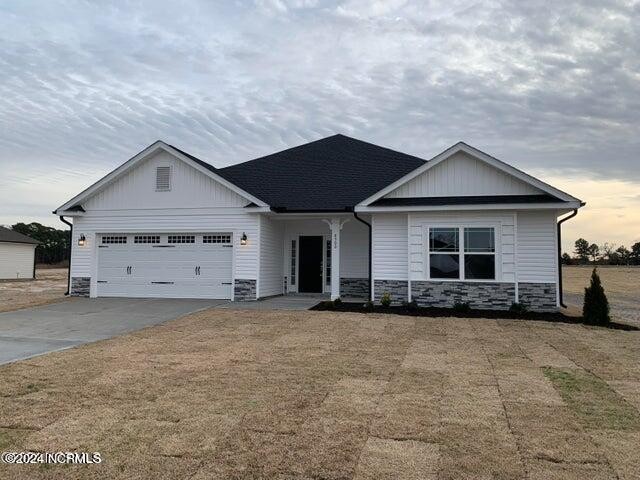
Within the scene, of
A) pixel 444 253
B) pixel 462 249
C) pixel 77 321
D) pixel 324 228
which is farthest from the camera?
pixel 324 228

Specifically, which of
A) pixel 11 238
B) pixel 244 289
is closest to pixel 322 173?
pixel 244 289

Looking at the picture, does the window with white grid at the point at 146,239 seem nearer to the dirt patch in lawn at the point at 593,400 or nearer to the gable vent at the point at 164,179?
the gable vent at the point at 164,179

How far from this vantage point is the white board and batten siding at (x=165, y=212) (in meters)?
15.4

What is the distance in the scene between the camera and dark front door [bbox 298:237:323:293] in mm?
17375

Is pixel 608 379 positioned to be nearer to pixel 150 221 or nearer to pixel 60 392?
pixel 60 392

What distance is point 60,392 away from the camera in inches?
210

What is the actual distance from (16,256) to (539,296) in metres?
32.6

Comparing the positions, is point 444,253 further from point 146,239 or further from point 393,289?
point 146,239

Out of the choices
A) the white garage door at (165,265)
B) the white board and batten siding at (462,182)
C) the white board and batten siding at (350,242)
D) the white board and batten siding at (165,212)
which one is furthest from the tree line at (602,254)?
the white garage door at (165,265)

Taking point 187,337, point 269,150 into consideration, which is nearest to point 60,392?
point 187,337

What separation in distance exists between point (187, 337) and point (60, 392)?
3822 mm

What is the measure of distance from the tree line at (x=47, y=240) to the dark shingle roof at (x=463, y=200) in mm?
56360

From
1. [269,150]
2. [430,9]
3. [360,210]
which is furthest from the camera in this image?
[269,150]

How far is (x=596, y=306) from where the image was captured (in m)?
11.4
